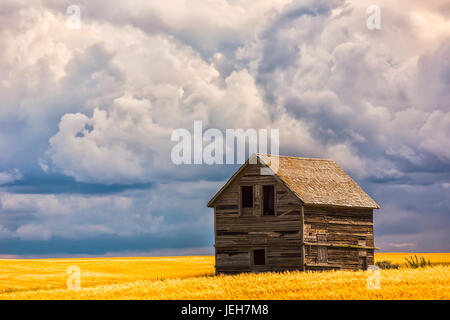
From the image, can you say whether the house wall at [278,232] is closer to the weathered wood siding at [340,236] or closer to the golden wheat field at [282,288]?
the weathered wood siding at [340,236]

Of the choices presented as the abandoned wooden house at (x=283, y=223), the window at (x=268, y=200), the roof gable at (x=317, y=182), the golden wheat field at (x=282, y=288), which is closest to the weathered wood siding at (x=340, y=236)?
the abandoned wooden house at (x=283, y=223)

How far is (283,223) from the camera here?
3844cm

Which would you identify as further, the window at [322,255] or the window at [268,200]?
the window at [268,200]

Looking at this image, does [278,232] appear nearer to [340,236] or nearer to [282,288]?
[340,236]

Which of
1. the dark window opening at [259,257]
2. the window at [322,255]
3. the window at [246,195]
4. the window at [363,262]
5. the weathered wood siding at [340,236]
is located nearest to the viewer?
the weathered wood siding at [340,236]

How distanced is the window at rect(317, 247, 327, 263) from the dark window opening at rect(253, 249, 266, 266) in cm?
299

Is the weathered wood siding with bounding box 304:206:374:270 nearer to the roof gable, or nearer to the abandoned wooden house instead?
the abandoned wooden house

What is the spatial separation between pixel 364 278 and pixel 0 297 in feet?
53.2

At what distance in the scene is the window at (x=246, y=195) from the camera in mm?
39625

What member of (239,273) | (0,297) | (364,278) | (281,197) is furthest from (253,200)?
(0,297)

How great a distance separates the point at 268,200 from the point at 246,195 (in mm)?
1248

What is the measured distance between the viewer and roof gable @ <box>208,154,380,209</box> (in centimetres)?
3925

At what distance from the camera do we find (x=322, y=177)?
4284cm
